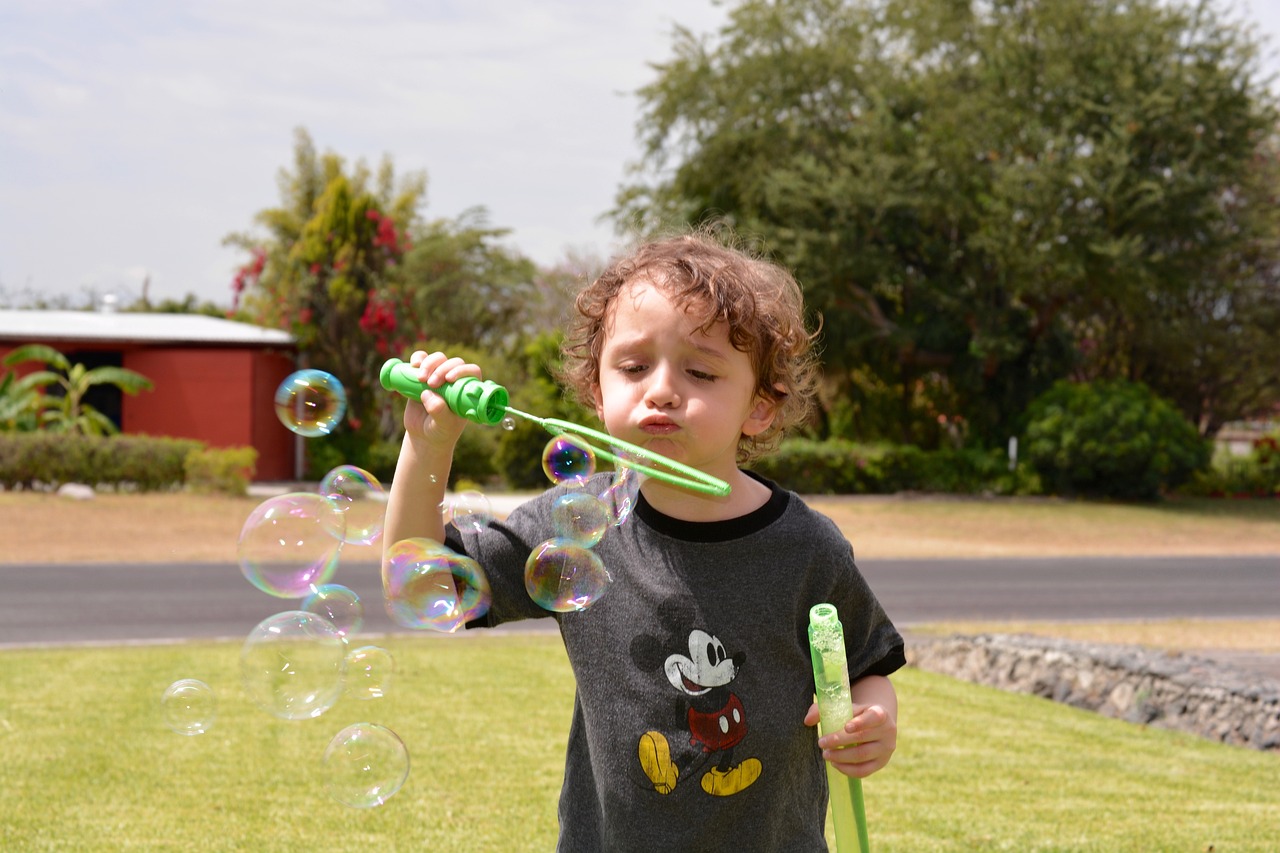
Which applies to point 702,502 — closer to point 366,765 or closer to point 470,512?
point 470,512

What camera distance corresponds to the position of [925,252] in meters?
28.8

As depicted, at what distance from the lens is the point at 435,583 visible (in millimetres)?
2619

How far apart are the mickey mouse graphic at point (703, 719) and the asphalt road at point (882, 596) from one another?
29.0 ft

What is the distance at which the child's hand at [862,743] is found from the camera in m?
2.27

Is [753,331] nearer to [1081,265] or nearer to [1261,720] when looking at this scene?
[1261,720]

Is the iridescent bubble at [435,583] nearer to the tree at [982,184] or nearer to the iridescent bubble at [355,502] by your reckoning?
the iridescent bubble at [355,502]

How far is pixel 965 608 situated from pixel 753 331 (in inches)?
435

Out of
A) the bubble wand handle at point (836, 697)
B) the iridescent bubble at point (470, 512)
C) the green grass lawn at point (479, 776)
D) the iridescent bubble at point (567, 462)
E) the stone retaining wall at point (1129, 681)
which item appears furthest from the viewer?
the stone retaining wall at point (1129, 681)

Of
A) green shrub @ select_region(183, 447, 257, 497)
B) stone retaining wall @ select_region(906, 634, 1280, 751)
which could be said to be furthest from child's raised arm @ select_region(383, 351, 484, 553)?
green shrub @ select_region(183, 447, 257, 497)

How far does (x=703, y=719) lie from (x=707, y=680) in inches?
2.7

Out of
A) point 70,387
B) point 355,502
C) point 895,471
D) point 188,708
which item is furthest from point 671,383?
point 70,387

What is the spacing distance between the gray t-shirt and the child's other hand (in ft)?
1.42

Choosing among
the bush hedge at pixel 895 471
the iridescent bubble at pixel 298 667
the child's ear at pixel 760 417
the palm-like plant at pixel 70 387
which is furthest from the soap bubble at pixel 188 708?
the bush hedge at pixel 895 471

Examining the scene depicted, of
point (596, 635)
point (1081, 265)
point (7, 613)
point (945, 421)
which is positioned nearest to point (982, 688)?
point (596, 635)
